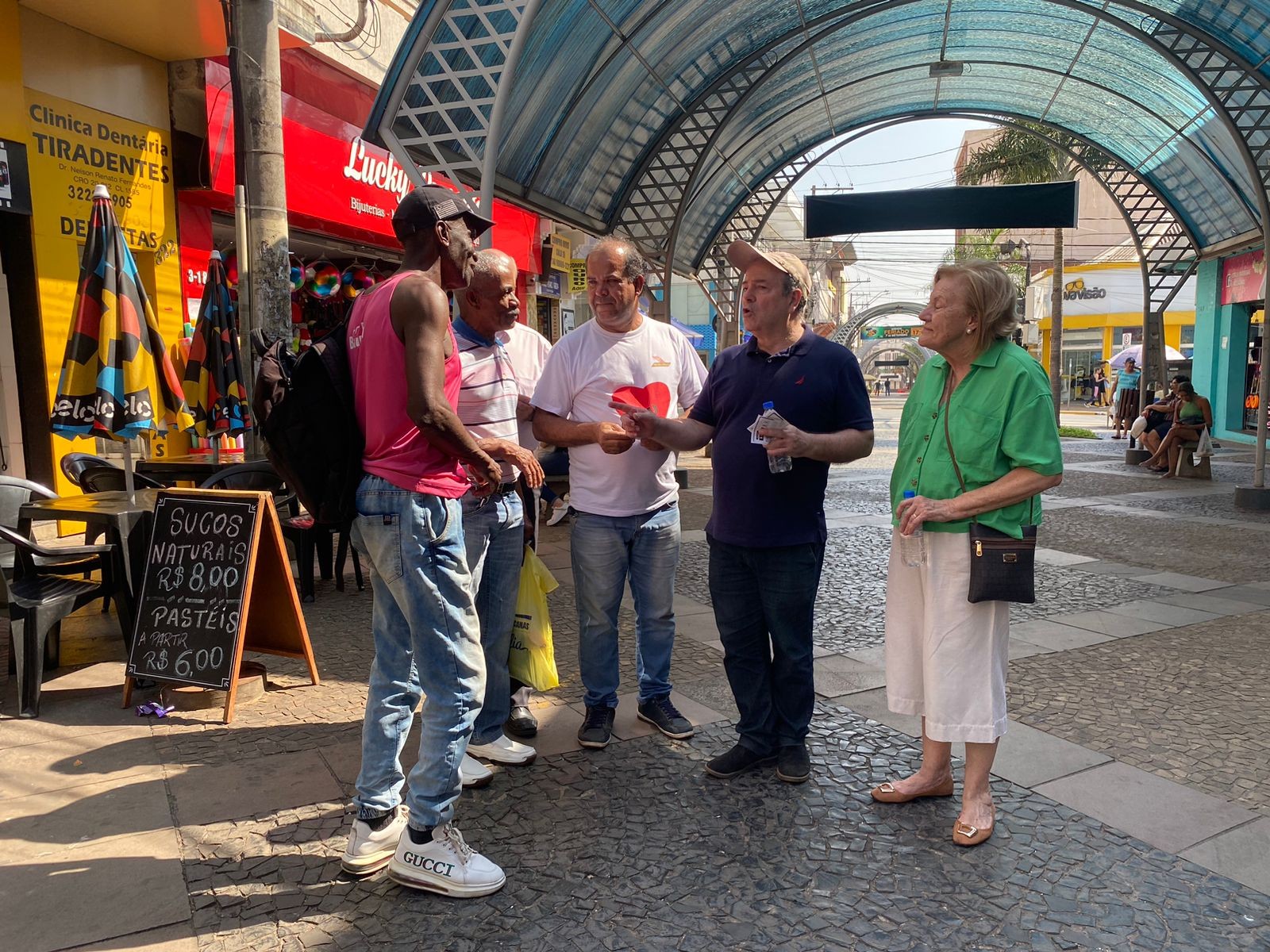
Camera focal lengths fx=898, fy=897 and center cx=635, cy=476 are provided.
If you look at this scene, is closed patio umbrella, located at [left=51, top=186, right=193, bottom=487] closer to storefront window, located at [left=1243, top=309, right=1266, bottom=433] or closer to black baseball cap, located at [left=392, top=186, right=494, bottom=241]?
black baseball cap, located at [left=392, top=186, right=494, bottom=241]

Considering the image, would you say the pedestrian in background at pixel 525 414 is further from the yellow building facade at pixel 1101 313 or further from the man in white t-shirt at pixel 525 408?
the yellow building facade at pixel 1101 313

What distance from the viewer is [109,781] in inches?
134

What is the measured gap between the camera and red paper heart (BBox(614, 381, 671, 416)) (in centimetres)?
368

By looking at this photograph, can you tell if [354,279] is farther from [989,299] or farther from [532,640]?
[989,299]

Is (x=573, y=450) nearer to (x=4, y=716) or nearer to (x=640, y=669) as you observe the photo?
(x=640, y=669)

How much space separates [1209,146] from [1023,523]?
51.5ft

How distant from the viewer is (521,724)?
3.83 m

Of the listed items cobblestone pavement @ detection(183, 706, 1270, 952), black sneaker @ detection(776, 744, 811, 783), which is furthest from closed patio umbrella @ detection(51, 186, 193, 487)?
black sneaker @ detection(776, 744, 811, 783)

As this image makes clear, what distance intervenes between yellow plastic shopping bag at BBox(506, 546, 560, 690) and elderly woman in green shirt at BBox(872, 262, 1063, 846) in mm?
1441

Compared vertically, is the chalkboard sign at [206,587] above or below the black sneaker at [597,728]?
above

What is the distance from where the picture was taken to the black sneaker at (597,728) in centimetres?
368

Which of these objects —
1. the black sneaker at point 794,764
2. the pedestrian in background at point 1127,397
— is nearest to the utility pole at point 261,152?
the black sneaker at point 794,764

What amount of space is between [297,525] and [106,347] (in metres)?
1.73

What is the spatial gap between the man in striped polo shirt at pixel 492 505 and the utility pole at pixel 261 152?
Result: 2530 millimetres
